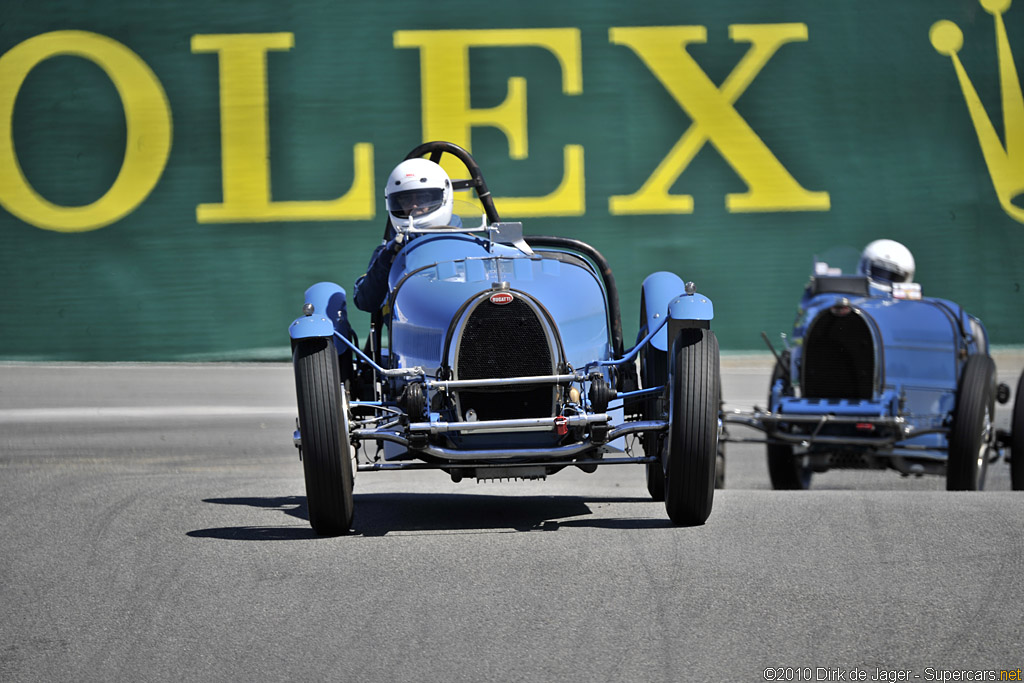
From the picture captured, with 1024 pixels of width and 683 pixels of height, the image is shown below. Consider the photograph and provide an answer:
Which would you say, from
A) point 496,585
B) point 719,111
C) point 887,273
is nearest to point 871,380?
point 887,273

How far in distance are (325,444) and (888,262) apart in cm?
556

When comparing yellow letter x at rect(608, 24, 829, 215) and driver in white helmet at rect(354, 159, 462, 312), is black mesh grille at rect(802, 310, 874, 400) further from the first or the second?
yellow letter x at rect(608, 24, 829, 215)

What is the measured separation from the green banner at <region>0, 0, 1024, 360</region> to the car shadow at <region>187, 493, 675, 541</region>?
18.9 ft

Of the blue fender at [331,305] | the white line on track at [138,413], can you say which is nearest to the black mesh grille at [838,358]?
the blue fender at [331,305]

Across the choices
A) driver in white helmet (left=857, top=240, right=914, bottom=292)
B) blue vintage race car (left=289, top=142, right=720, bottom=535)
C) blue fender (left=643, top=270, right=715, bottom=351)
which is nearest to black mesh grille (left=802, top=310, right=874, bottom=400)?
driver in white helmet (left=857, top=240, right=914, bottom=292)

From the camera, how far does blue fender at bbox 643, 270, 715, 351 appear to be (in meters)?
6.12

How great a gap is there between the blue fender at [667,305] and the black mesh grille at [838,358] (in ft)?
6.91

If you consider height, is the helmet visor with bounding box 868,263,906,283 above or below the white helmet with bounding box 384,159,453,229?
below

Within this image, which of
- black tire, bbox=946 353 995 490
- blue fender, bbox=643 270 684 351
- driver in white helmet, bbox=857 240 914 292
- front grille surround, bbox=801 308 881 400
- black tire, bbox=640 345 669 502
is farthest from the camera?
driver in white helmet, bbox=857 240 914 292

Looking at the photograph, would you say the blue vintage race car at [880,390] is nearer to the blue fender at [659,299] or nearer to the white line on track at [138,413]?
the blue fender at [659,299]

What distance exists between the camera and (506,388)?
6.07 metres

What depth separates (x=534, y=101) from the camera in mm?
12977

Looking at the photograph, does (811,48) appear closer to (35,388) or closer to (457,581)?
(35,388)

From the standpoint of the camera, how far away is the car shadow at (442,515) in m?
6.09
